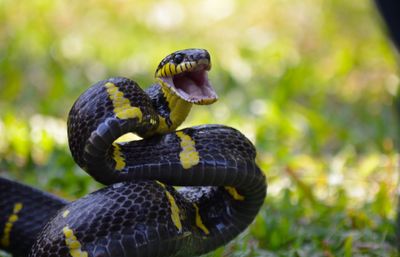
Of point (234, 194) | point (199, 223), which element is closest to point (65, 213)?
point (199, 223)

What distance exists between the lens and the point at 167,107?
365 cm

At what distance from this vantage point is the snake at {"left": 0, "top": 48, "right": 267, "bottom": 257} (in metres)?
3.26

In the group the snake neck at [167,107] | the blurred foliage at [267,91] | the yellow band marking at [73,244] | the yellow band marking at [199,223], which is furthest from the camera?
the blurred foliage at [267,91]

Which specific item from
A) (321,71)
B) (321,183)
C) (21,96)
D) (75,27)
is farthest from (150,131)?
(75,27)

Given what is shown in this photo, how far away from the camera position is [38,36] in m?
9.56

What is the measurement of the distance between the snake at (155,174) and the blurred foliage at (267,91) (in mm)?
471

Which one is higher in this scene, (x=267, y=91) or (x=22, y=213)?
(x=267, y=91)

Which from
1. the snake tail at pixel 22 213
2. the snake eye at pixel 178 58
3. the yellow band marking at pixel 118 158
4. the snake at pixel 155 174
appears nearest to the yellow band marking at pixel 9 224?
the snake tail at pixel 22 213

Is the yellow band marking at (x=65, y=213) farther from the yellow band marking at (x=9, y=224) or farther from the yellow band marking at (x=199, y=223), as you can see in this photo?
the yellow band marking at (x=9, y=224)

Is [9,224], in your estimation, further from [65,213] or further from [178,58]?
[178,58]

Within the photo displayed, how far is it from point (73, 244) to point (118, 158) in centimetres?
45

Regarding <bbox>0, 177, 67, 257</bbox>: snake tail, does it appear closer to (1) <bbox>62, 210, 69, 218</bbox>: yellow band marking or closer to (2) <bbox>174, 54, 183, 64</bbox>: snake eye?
(1) <bbox>62, 210, 69, 218</bbox>: yellow band marking

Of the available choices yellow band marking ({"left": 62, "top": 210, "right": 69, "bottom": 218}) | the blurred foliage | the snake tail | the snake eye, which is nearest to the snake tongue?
the snake eye

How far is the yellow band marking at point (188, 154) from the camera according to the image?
3.52m
